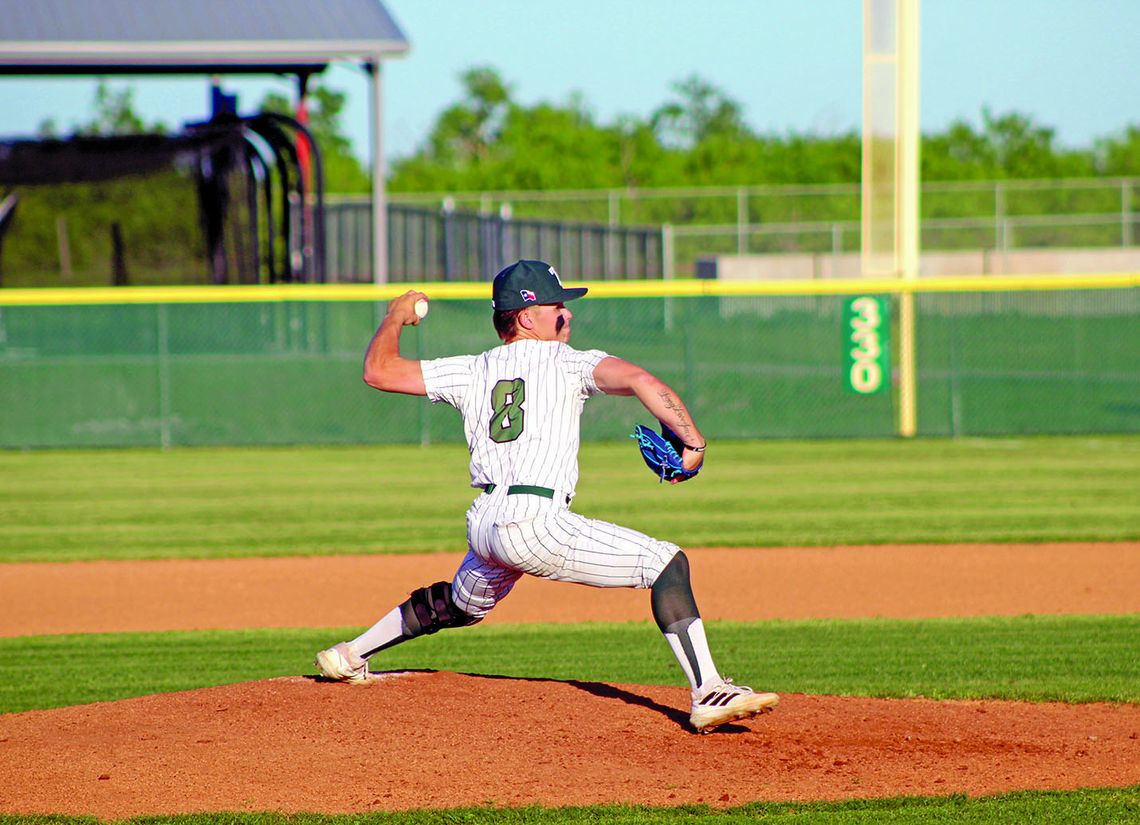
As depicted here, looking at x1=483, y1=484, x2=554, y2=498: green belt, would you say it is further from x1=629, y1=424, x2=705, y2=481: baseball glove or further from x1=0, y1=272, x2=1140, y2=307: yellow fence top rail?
x1=0, y1=272, x2=1140, y2=307: yellow fence top rail

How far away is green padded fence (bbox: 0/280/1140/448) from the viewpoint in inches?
649

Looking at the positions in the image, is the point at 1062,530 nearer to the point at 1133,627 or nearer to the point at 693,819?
the point at 1133,627

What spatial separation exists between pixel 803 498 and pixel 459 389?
7.89 m

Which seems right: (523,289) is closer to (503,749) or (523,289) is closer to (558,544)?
(558,544)

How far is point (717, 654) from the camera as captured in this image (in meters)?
7.11

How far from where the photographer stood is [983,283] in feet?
53.4

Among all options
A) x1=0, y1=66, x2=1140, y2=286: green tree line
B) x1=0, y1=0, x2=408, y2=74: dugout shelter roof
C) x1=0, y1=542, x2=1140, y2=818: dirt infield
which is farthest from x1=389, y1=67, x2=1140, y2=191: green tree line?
x1=0, y1=542, x2=1140, y2=818: dirt infield

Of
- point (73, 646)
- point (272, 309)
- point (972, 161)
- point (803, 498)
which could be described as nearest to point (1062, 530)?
point (803, 498)

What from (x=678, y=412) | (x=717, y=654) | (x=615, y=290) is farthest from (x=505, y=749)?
(x=615, y=290)

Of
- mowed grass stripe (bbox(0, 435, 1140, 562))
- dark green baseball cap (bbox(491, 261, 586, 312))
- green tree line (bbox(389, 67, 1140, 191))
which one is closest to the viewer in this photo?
dark green baseball cap (bbox(491, 261, 586, 312))

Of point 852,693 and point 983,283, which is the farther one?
point 983,283

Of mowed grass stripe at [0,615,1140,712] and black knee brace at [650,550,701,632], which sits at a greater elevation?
black knee brace at [650,550,701,632]

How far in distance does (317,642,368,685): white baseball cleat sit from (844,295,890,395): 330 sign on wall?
11.9 meters

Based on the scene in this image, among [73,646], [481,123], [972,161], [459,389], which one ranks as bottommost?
[73,646]
